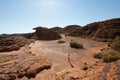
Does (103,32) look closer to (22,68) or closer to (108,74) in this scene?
(22,68)

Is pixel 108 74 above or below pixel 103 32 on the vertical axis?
below

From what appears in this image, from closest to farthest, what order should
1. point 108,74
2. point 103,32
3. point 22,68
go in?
point 108,74 → point 22,68 → point 103,32

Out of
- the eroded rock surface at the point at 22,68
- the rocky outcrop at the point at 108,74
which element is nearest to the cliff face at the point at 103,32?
the eroded rock surface at the point at 22,68

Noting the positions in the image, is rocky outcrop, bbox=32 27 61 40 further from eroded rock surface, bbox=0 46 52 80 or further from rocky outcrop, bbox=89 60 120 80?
rocky outcrop, bbox=89 60 120 80

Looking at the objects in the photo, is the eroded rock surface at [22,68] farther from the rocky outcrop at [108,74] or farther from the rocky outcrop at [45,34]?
the rocky outcrop at [45,34]

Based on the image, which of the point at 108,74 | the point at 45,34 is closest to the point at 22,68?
the point at 108,74

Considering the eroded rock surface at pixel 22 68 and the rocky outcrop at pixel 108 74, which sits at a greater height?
the rocky outcrop at pixel 108 74

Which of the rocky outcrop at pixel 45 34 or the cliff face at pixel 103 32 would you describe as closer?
the cliff face at pixel 103 32

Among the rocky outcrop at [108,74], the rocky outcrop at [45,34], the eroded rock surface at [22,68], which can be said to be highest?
the rocky outcrop at [45,34]

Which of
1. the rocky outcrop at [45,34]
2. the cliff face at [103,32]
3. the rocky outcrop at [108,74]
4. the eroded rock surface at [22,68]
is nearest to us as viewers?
the rocky outcrop at [108,74]

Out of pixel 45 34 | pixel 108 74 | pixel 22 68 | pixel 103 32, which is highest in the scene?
pixel 103 32

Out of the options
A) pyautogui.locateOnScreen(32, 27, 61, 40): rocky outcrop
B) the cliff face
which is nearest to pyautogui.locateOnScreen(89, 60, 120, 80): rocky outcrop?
the cliff face

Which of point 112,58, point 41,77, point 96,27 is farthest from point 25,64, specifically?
point 96,27

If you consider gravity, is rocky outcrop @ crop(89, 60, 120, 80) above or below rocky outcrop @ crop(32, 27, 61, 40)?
below
